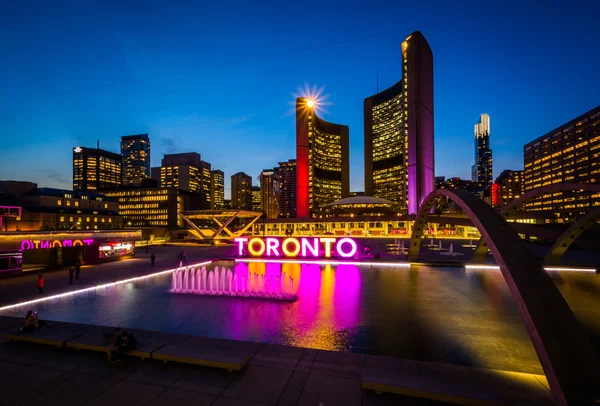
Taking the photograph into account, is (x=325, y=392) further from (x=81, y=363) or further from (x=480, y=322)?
(x=480, y=322)

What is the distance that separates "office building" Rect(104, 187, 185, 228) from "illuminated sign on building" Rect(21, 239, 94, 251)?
11381 centimetres

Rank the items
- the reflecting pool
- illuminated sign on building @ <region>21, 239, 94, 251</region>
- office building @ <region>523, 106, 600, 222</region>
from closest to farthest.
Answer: the reflecting pool < illuminated sign on building @ <region>21, 239, 94, 251</region> < office building @ <region>523, 106, 600, 222</region>

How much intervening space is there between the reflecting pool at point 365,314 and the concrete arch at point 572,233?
4273 millimetres

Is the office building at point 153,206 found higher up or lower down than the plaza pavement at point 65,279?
higher up

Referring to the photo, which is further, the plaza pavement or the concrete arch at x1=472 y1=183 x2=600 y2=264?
the concrete arch at x1=472 y1=183 x2=600 y2=264

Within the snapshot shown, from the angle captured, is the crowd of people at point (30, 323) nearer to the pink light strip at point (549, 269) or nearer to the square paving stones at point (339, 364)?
the square paving stones at point (339, 364)

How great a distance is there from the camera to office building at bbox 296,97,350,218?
11438 cm

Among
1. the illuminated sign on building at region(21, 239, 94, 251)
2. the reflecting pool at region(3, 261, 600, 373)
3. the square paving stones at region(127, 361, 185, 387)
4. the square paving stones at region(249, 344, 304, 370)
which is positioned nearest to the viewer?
the square paving stones at region(127, 361, 185, 387)

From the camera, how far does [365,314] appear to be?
12.4m

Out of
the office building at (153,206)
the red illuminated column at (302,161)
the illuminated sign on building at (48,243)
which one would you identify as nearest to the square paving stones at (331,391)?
the illuminated sign on building at (48,243)

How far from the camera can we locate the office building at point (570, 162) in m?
106

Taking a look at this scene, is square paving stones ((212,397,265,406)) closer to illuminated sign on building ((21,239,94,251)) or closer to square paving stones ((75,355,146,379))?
square paving stones ((75,355,146,379))

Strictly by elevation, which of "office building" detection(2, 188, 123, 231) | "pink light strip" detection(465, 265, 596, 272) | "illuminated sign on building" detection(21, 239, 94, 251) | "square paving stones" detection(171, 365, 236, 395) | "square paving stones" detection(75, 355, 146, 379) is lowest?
"pink light strip" detection(465, 265, 596, 272)

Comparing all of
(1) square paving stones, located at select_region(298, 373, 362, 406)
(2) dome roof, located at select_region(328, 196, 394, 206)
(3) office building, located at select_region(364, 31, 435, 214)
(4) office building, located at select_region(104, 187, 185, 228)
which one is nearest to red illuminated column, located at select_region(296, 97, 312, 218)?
(2) dome roof, located at select_region(328, 196, 394, 206)
